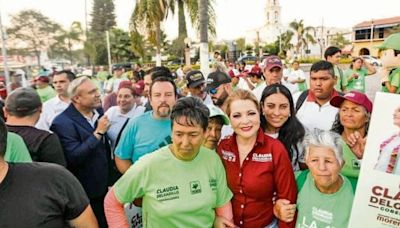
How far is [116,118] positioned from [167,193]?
99.6 inches

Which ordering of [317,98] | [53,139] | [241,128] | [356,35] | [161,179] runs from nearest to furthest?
[161,179]
[241,128]
[53,139]
[317,98]
[356,35]

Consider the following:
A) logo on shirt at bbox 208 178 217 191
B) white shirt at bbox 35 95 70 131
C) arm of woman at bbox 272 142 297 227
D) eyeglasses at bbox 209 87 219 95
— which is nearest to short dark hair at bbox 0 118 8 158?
logo on shirt at bbox 208 178 217 191

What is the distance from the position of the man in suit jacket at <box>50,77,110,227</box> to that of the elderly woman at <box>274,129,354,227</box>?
6.31ft

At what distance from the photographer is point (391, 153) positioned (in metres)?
1.90

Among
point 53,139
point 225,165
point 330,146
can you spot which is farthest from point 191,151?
point 53,139

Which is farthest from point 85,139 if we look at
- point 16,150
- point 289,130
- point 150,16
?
point 150,16

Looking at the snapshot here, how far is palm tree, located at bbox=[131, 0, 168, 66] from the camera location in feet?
46.7

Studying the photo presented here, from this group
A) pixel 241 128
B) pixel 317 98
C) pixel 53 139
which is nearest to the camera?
pixel 241 128

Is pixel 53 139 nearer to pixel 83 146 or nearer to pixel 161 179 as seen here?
pixel 83 146

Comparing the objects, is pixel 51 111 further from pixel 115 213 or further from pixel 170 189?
pixel 170 189

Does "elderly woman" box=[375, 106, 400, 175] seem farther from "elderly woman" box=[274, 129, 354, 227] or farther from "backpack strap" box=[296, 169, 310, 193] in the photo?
"backpack strap" box=[296, 169, 310, 193]

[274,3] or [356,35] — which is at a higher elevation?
[274,3]

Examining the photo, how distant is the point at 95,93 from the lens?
370 cm

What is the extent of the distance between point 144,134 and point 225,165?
0.87 metres
